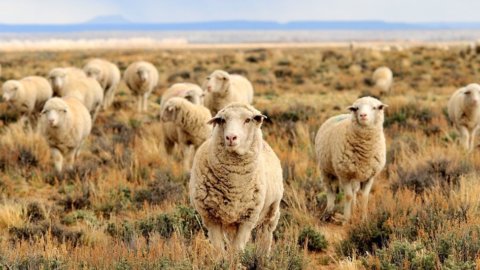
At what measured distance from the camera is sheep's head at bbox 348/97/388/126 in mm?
7673

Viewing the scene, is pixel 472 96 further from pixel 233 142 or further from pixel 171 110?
pixel 233 142

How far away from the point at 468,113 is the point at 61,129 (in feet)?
25.4

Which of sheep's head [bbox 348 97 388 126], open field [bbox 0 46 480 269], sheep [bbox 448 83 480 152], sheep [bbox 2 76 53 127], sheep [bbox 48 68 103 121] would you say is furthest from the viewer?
sheep [bbox 48 68 103 121]

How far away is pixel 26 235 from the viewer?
22.7 ft

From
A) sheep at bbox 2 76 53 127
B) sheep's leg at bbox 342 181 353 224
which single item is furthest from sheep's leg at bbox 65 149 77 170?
sheep's leg at bbox 342 181 353 224

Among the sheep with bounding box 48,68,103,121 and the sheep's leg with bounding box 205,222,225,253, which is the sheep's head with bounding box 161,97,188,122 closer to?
the sheep with bounding box 48,68,103,121

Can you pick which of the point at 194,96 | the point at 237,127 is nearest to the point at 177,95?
the point at 194,96

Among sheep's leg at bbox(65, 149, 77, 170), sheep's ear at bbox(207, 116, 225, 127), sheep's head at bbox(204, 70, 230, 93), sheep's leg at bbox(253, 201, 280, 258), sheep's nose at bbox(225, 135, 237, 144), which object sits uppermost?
sheep's ear at bbox(207, 116, 225, 127)

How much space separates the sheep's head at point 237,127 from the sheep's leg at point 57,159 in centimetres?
599

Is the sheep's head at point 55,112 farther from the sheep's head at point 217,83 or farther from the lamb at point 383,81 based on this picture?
the lamb at point 383,81

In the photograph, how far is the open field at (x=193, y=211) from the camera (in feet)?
17.0

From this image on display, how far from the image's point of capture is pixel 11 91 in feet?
47.4

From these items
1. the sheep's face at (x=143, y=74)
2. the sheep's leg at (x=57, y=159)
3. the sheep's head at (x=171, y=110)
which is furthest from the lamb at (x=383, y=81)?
the sheep's leg at (x=57, y=159)

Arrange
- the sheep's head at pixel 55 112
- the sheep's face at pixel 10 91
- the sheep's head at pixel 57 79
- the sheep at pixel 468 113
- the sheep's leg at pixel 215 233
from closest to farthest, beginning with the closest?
the sheep's leg at pixel 215 233
the sheep's head at pixel 55 112
the sheep at pixel 468 113
the sheep's face at pixel 10 91
the sheep's head at pixel 57 79
